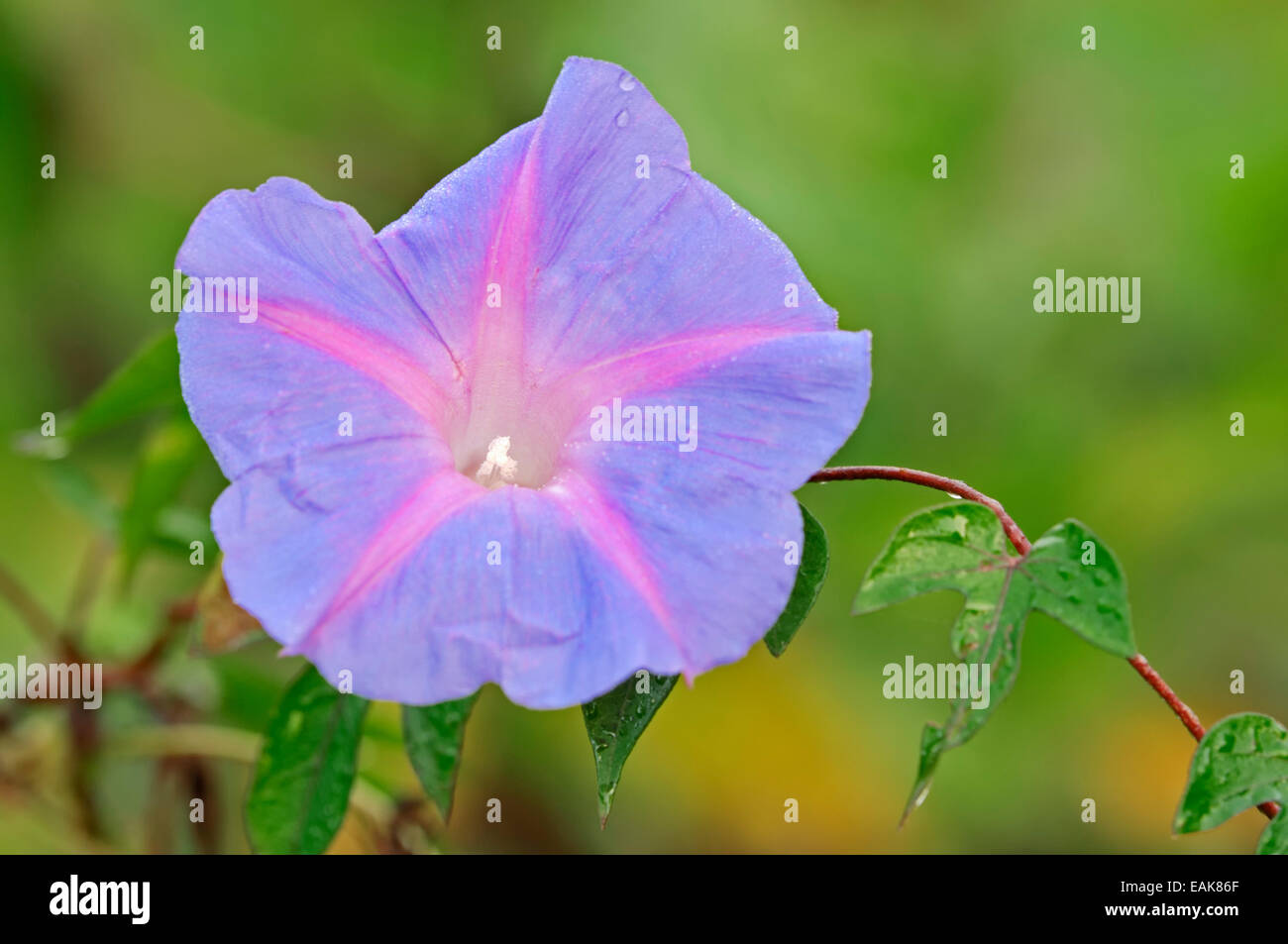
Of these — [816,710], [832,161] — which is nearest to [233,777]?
[816,710]

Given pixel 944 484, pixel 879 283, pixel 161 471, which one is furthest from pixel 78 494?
pixel 879 283

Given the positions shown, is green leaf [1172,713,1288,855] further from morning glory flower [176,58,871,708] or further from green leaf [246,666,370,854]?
green leaf [246,666,370,854]

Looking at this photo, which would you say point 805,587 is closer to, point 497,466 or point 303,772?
point 497,466

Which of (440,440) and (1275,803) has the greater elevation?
(440,440)

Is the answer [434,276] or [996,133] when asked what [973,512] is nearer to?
[434,276]
